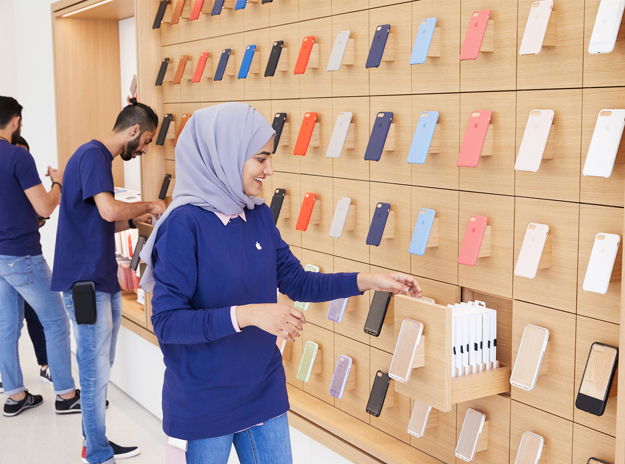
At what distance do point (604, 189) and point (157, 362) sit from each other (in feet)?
9.72

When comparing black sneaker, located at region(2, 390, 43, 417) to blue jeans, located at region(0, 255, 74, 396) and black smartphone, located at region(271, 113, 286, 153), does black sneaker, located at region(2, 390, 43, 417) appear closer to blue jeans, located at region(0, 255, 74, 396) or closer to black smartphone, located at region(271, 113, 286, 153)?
blue jeans, located at region(0, 255, 74, 396)

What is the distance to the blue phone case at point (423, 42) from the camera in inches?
81.7

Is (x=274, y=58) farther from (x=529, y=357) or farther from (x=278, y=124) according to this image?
(x=529, y=357)

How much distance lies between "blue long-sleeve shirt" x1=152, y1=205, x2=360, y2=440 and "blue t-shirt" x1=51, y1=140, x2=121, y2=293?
141 centimetres

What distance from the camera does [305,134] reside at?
2682mm

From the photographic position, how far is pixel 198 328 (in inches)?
60.9

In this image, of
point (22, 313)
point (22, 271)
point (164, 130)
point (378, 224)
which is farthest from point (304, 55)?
point (22, 313)

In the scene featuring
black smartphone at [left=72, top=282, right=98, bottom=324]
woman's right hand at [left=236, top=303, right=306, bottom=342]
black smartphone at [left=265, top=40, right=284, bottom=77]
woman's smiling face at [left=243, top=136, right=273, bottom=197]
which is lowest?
black smartphone at [left=72, top=282, right=98, bottom=324]

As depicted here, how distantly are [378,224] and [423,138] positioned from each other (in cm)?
40

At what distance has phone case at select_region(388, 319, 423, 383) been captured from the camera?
6.25 feet

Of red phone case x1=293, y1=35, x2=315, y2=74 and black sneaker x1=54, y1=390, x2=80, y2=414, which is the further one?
black sneaker x1=54, y1=390, x2=80, y2=414

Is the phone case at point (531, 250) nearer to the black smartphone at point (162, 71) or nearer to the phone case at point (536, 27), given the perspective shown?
the phone case at point (536, 27)

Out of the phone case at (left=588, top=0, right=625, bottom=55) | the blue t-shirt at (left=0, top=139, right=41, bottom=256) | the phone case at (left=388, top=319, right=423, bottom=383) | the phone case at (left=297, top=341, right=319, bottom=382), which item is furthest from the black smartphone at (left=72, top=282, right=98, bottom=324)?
the phone case at (left=588, top=0, right=625, bottom=55)

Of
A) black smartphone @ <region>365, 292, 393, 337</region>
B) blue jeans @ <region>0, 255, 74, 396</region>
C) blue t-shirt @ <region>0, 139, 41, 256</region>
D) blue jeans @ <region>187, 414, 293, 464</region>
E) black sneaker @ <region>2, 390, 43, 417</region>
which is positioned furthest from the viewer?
black sneaker @ <region>2, 390, 43, 417</region>
